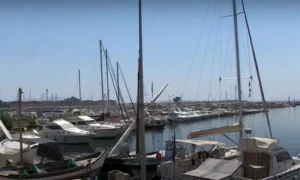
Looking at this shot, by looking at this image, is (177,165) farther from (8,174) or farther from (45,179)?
(8,174)

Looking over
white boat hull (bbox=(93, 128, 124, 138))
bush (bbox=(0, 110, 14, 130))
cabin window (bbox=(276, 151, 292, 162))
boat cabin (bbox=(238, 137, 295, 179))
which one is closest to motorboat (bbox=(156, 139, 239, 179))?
boat cabin (bbox=(238, 137, 295, 179))

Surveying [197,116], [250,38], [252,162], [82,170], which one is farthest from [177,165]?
[197,116]

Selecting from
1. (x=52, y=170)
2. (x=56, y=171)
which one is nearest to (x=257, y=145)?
(x=56, y=171)

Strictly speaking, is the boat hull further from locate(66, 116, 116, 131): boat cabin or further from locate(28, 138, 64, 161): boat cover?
locate(28, 138, 64, 161): boat cover

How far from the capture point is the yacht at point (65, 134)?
2068 inches

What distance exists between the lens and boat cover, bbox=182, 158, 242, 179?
16773mm

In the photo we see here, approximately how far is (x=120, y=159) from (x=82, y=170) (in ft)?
14.0

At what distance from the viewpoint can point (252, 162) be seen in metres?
19.5

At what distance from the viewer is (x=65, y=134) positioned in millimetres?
53188

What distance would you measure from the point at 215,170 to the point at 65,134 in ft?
127

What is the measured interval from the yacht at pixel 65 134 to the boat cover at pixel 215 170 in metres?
36.5

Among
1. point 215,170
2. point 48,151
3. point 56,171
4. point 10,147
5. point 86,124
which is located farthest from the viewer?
point 86,124

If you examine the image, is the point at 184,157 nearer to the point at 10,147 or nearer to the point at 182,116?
the point at 10,147

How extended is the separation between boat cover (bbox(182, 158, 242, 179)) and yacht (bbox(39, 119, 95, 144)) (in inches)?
1438
